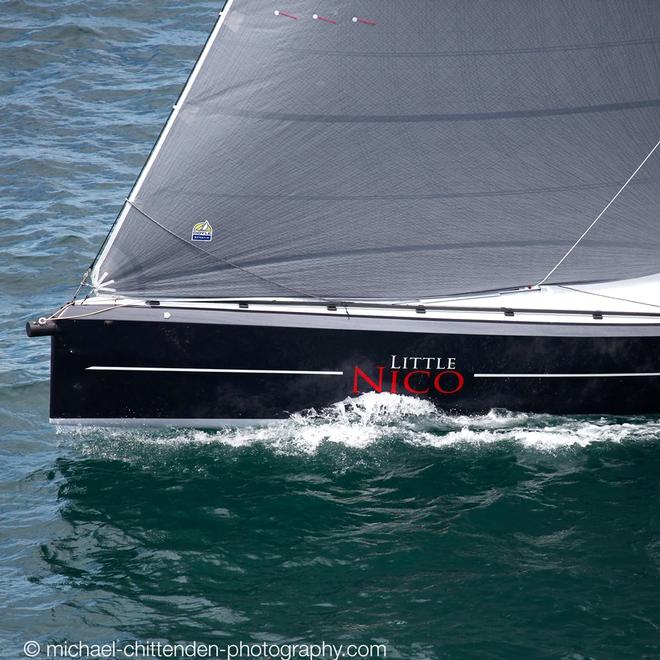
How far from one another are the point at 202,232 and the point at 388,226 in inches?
104

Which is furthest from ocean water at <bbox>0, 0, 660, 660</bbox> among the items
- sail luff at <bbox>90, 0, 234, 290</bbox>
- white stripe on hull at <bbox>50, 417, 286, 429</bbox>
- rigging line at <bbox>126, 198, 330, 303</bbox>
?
sail luff at <bbox>90, 0, 234, 290</bbox>

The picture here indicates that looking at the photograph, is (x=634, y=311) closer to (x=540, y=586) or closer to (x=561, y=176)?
(x=561, y=176)

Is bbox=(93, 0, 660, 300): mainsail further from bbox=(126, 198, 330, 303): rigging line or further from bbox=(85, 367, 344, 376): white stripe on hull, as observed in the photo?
bbox=(85, 367, 344, 376): white stripe on hull

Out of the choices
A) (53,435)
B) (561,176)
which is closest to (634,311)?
(561,176)

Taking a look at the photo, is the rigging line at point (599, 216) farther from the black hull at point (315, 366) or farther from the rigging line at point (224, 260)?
the rigging line at point (224, 260)

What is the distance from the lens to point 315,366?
56.0 ft

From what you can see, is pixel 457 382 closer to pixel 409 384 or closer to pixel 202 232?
pixel 409 384

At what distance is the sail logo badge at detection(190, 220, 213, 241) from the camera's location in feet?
53.1

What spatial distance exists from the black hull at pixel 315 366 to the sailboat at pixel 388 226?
0.11 ft

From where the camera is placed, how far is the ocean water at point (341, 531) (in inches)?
533

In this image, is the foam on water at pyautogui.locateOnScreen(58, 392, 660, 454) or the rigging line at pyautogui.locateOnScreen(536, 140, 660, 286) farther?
the foam on water at pyautogui.locateOnScreen(58, 392, 660, 454)

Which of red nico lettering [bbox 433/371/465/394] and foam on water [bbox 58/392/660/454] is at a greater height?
red nico lettering [bbox 433/371/465/394]

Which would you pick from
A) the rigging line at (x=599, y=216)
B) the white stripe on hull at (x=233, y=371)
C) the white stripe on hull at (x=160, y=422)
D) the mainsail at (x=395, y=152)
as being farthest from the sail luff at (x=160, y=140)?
the rigging line at (x=599, y=216)

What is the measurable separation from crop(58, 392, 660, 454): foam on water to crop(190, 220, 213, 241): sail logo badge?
2.97m
